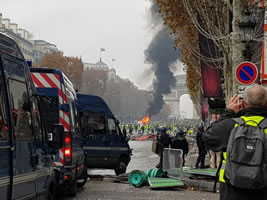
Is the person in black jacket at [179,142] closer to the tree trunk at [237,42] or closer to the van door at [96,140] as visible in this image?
the van door at [96,140]

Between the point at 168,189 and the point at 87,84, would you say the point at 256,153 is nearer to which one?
the point at 168,189

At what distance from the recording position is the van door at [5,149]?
17.1ft

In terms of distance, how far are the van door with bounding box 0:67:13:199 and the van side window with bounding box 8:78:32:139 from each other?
245mm

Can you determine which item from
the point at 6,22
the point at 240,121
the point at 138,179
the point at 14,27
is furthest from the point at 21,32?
the point at 240,121

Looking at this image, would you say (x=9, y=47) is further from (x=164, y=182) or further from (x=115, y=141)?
(x=115, y=141)

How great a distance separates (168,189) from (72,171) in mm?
3714

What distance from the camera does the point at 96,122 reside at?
17609 millimetres

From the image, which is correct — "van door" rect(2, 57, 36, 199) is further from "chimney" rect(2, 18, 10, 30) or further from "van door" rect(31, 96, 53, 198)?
"chimney" rect(2, 18, 10, 30)

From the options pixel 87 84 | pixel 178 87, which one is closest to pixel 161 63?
pixel 87 84

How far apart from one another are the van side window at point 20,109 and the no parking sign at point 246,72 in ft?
20.5

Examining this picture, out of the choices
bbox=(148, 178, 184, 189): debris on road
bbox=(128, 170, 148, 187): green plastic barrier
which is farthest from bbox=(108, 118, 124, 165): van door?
bbox=(148, 178, 184, 189): debris on road

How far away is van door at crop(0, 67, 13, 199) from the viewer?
5.20 metres

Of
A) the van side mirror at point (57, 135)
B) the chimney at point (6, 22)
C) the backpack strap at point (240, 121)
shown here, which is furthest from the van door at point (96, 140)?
the chimney at point (6, 22)

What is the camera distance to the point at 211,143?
15.8 ft
